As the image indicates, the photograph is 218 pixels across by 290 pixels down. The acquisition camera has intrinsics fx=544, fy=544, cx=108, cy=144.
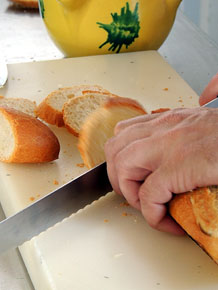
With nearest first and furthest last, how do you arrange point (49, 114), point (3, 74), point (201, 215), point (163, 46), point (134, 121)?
point (201, 215)
point (134, 121)
point (49, 114)
point (3, 74)
point (163, 46)

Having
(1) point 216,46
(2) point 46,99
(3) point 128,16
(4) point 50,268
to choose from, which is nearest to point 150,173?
(4) point 50,268

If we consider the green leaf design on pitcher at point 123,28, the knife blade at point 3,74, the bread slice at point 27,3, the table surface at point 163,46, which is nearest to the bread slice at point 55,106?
the knife blade at point 3,74

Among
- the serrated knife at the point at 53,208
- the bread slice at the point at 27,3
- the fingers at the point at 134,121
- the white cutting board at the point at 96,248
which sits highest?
the bread slice at the point at 27,3

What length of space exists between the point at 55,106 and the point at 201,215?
444mm

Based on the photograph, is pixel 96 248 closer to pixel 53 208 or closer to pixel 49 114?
pixel 53 208

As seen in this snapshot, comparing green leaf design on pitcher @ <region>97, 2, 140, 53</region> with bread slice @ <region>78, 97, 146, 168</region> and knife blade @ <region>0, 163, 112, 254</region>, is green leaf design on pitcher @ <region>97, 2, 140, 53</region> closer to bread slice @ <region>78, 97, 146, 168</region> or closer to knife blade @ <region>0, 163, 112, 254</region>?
bread slice @ <region>78, 97, 146, 168</region>

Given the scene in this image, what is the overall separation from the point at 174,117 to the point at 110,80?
1.41ft

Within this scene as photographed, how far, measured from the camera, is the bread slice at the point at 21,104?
1090 millimetres

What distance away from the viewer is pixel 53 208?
83cm

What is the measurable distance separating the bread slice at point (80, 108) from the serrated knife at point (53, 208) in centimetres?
19

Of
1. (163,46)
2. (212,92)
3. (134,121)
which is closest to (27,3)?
(163,46)

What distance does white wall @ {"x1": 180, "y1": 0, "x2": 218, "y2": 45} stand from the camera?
1740mm

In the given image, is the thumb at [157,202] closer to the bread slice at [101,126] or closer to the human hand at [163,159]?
the human hand at [163,159]

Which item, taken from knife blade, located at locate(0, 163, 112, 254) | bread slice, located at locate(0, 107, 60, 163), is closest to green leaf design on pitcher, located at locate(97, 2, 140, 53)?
bread slice, located at locate(0, 107, 60, 163)
